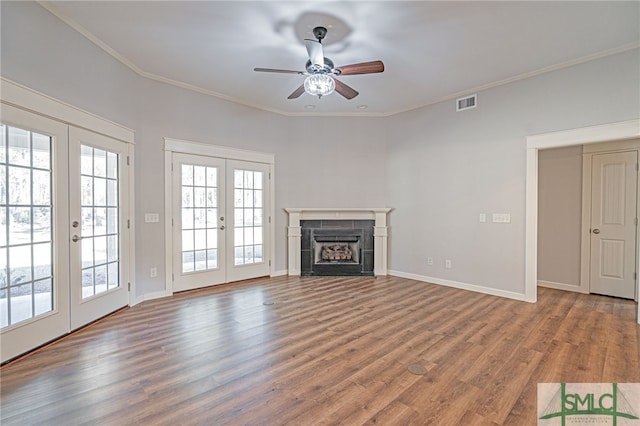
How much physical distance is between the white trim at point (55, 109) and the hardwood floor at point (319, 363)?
211 centimetres

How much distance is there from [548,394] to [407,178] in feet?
12.9

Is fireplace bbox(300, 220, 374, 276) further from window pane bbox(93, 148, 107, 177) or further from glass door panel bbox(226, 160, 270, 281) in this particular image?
window pane bbox(93, 148, 107, 177)

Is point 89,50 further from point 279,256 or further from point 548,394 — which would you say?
point 548,394

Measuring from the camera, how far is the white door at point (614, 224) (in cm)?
424

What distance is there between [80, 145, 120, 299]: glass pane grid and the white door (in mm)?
6647

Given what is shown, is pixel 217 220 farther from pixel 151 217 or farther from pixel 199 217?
pixel 151 217

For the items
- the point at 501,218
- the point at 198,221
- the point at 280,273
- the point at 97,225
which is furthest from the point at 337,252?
the point at 97,225

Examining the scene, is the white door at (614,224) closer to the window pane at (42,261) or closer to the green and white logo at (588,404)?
the green and white logo at (588,404)

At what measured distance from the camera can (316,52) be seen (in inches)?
120

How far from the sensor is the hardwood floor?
190 centimetres

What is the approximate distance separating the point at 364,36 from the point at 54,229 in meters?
3.60

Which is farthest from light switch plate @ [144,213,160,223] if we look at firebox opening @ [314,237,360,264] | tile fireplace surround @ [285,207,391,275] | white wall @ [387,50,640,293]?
white wall @ [387,50,640,293]


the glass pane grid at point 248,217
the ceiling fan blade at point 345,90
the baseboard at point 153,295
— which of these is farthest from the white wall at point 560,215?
the baseboard at point 153,295

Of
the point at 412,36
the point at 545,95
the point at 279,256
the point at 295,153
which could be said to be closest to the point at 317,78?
the point at 412,36
